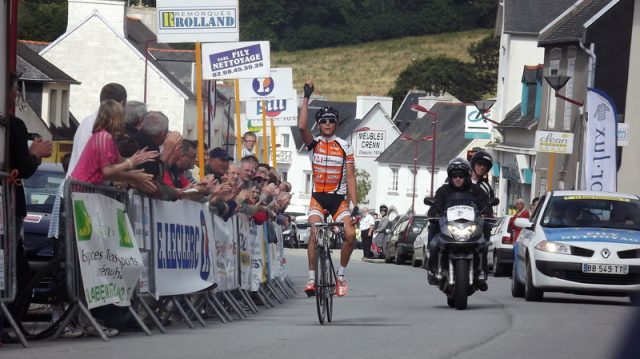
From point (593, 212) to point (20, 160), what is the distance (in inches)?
408

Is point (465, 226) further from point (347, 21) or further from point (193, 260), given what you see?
point (347, 21)

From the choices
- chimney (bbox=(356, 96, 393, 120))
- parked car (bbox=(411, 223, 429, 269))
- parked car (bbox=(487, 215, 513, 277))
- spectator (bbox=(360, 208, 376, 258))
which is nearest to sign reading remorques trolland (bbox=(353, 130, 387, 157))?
chimney (bbox=(356, 96, 393, 120))

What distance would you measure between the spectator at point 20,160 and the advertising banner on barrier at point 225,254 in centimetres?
403

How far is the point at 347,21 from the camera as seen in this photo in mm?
159125

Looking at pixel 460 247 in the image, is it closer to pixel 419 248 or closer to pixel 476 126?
pixel 419 248

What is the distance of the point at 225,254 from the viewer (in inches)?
607

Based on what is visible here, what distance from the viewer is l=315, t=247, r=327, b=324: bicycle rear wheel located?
12.7m

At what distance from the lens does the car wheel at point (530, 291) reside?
18.2 m

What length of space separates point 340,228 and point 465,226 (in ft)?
8.64

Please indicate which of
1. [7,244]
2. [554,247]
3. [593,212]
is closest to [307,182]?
[593,212]

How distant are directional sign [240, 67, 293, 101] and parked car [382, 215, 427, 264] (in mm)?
12332

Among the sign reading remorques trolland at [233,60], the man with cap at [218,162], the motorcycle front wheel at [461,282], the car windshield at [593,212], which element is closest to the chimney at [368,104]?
the sign reading remorques trolland at [233,60]

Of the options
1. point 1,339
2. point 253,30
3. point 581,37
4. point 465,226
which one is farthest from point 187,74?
point 1,339

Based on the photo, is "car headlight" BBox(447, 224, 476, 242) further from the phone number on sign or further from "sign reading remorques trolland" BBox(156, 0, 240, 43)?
the phone number on sign
